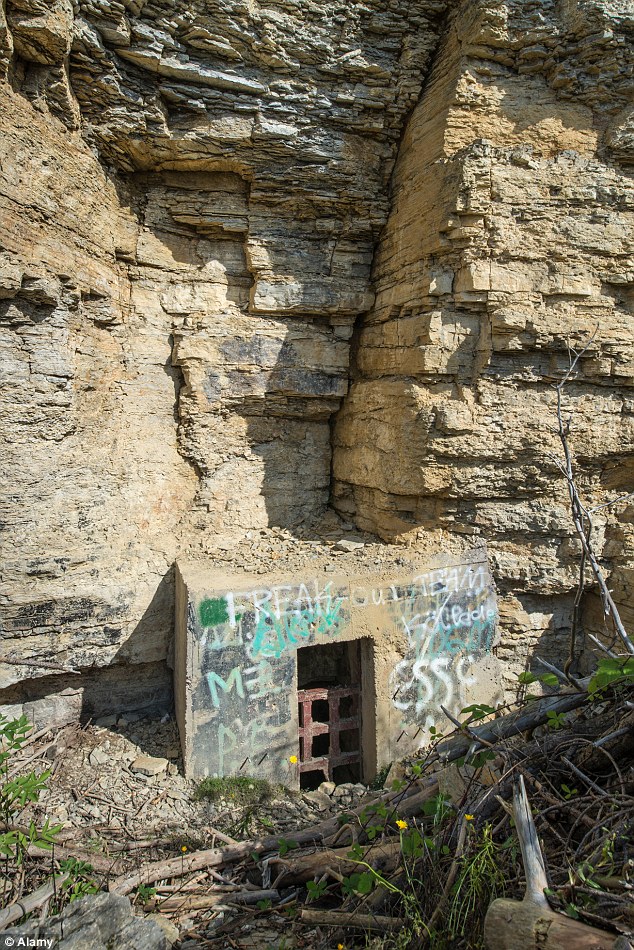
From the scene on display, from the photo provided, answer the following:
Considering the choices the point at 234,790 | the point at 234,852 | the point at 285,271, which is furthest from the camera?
the point at 285,271

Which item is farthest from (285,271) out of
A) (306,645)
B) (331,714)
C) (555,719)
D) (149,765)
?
(555,719)

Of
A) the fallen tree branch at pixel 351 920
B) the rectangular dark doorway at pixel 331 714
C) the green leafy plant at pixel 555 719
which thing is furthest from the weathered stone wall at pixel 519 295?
the fallen tree branch at pixel 351 920

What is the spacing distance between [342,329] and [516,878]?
6536mm

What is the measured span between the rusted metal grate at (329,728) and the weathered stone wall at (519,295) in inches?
78.4

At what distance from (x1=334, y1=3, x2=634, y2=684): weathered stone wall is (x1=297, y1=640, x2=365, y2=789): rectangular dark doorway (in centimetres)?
164

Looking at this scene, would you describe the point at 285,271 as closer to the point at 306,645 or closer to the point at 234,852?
the point at 306,645

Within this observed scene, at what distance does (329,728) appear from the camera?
548 centimetres

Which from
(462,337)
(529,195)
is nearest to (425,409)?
(462,337)

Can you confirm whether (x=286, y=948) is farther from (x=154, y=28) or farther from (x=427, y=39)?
(x=427, y=39)

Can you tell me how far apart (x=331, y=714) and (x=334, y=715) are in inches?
1.5

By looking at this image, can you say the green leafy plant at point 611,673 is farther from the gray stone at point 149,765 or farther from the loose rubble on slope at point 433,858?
the gray stone at point 149,765

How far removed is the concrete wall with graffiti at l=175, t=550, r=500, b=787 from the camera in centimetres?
499

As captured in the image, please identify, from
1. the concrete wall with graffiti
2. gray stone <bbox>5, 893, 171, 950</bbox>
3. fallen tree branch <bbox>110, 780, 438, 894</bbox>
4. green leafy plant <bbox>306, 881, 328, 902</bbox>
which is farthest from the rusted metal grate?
gray stone <bbox>5, 893, 171, 950</bbox>

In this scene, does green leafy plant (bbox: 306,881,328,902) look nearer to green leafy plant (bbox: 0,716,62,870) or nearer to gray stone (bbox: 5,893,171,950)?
gray stone (bbox: 5,893,171,950)
